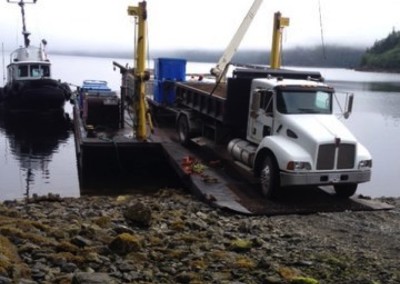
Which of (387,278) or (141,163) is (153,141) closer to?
(141,163)

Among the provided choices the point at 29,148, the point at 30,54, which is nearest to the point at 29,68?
the point at 30,54

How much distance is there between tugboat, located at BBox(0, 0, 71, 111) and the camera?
1241 inches

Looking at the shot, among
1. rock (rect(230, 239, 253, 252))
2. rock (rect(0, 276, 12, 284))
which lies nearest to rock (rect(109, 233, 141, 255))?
rock (rect(230, 239, 253, 252))

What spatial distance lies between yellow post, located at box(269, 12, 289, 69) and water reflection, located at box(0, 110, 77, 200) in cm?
894

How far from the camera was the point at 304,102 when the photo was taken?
1206 cm

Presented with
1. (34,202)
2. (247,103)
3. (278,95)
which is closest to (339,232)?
(278,95)

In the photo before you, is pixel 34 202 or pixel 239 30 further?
pixel 239 30

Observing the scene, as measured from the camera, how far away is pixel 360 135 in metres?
33.2

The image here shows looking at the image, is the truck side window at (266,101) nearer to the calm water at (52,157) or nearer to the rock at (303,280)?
the rock at (303,280)

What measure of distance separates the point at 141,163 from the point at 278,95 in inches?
260

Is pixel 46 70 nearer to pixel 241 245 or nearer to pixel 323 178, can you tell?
pixel 323 178

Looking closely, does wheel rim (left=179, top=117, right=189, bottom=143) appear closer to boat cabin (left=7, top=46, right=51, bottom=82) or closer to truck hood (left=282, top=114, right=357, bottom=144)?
truck hood (left=282, top=114, right=357, bottom=144)

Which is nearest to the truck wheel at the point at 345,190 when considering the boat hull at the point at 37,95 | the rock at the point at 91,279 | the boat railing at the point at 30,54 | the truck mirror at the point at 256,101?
the truck mirror at the point at 256,101

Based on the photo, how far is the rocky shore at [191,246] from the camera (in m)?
6.62
